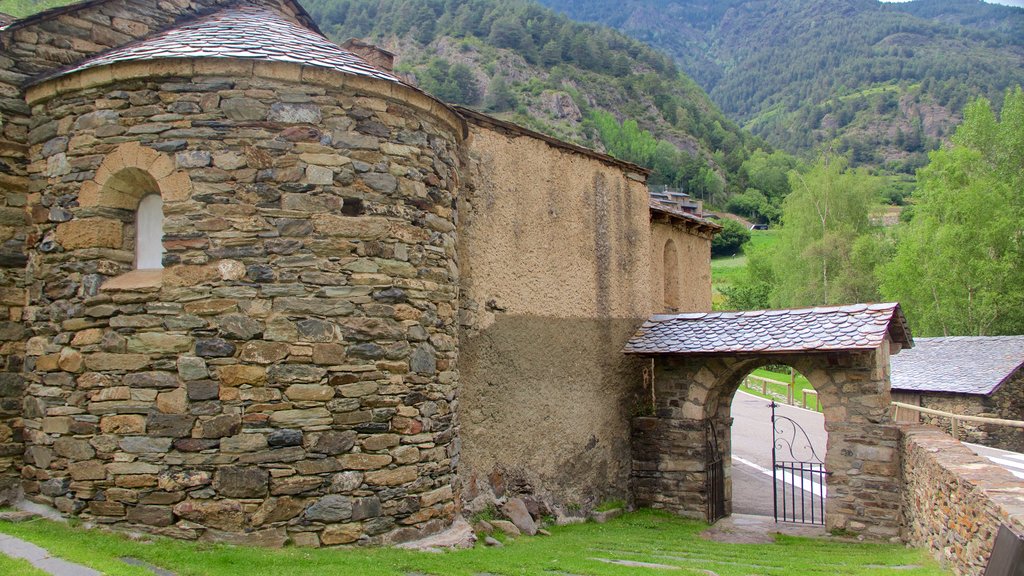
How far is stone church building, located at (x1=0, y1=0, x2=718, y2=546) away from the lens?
245 inches

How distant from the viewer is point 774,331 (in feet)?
34.6

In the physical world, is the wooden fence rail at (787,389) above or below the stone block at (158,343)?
below

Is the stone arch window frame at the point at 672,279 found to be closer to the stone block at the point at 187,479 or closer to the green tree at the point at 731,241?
the stone block at the point at 187,479

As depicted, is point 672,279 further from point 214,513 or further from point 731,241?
point 731,241

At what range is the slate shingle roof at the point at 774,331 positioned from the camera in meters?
9.75

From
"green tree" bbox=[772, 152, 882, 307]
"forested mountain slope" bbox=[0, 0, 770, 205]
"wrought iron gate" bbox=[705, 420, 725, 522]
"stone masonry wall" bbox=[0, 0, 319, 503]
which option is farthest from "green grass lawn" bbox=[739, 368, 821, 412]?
"forested mountain slope" bbox=[0, 0, 770, 205]

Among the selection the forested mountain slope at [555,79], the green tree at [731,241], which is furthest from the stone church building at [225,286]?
the forested mountain slope at [555,79]

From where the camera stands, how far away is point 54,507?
648 cm

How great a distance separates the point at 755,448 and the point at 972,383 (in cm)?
527

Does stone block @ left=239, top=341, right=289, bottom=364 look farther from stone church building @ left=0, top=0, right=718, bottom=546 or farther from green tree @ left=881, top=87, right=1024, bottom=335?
green tree @ left=881, top=87, right=1024, bottom=335

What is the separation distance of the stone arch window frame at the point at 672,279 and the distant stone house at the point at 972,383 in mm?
6088

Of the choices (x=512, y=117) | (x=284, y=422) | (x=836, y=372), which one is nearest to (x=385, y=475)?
(x=284, y=422)

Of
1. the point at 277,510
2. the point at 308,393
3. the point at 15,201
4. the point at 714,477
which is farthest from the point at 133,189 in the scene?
the point at 714,477

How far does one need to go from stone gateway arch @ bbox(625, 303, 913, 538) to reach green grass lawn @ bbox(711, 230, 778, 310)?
97.4 ft
